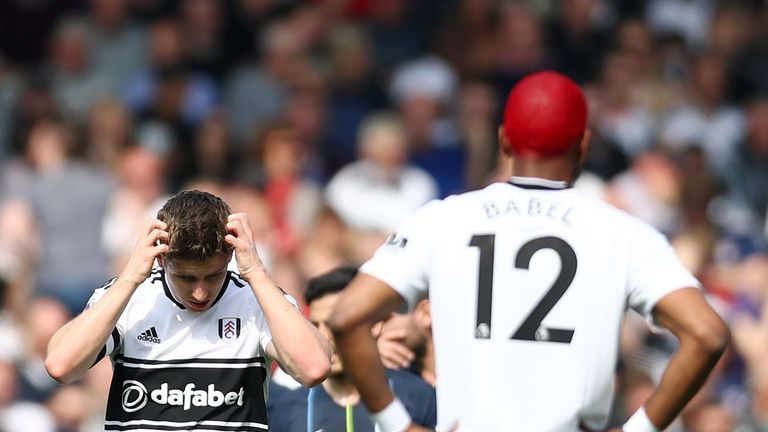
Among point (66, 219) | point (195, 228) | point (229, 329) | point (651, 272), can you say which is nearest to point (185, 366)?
point (229, 329)

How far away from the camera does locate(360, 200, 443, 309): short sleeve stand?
5.49m

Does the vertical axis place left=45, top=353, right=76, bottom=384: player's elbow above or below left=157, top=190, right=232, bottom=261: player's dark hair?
below

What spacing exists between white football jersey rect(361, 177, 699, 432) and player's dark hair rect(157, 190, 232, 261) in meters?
0.62

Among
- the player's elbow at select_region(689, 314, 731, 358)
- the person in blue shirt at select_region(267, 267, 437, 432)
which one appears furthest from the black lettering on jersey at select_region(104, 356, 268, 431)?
the player's elbow at select_region(689, 314, 731, 358)

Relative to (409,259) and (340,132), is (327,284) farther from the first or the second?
(340,132)

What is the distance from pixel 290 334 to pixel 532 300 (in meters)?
0.95

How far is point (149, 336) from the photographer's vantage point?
603cm

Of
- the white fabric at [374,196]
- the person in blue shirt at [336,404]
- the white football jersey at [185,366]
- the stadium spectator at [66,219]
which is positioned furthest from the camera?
the white fabric at [374,196]

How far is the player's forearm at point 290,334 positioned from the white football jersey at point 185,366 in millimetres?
210

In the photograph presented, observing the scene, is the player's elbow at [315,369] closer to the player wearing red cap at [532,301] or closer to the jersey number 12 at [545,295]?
the player wearing red cap at [532,301]

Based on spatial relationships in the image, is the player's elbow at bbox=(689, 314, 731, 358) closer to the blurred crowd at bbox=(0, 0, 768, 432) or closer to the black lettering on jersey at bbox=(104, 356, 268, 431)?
the black lettering on jersey at bbox=(104, 356, 268, 431)

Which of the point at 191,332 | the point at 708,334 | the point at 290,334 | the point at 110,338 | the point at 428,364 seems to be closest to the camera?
the point at 708,334

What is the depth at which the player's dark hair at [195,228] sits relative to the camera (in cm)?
577

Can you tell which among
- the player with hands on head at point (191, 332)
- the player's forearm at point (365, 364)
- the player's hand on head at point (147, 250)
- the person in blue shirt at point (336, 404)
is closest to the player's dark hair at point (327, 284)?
the person in blue shirt at point (336, 404)
